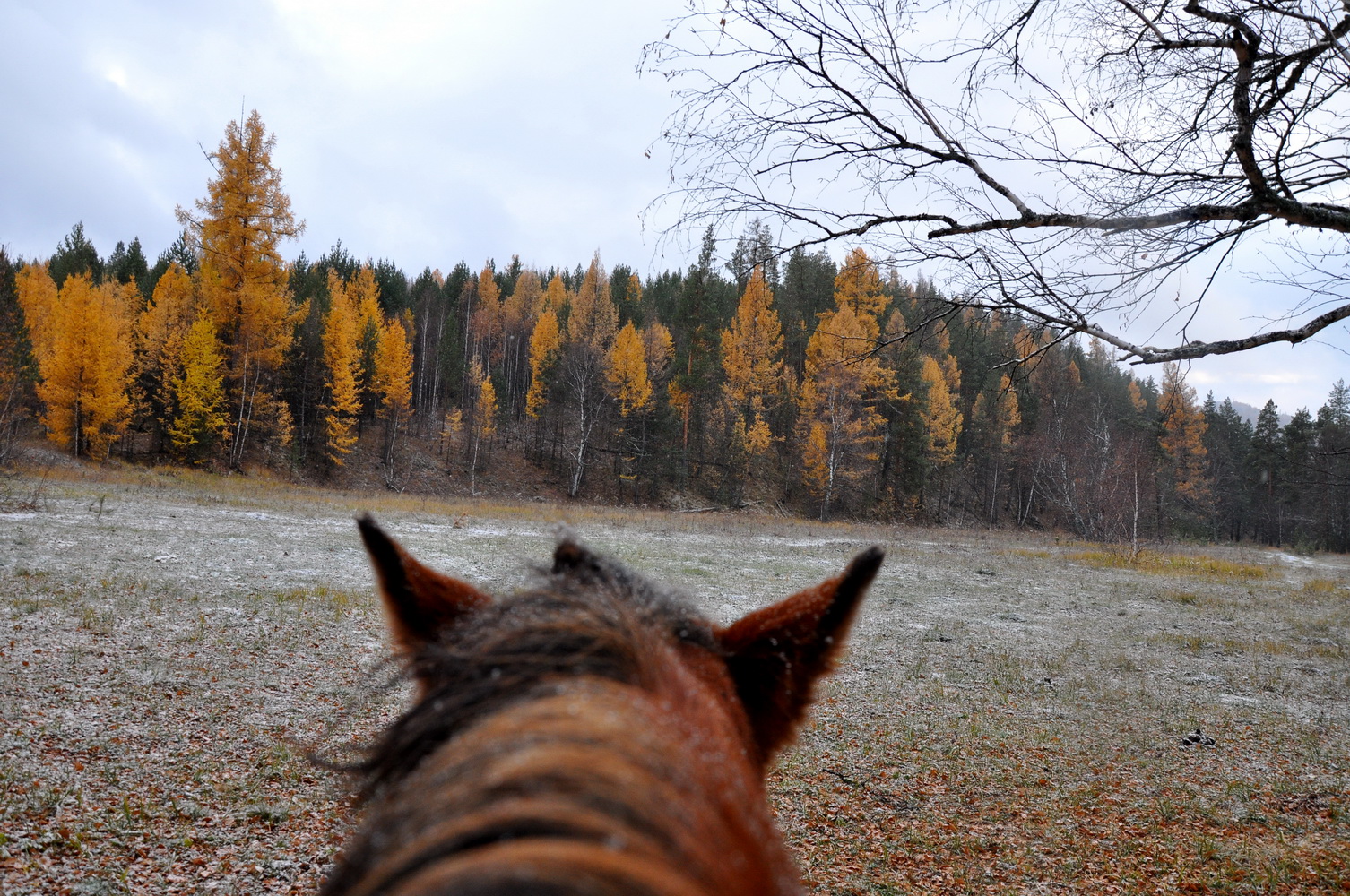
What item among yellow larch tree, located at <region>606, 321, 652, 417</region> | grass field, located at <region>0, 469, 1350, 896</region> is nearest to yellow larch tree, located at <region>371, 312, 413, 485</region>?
yellow larch tree, located at <region>606, 321, 652, 417</region>

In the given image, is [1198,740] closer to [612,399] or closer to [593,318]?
[612,399]

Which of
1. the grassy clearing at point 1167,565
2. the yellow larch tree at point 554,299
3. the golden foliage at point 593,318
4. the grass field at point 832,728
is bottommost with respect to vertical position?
the grass field at point 832,728

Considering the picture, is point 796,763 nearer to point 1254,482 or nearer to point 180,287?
point 180,287

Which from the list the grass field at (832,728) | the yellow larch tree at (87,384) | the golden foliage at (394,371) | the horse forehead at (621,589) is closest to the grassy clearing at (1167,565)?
the grass field at (832,728)

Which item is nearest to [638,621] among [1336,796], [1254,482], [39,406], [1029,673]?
[1336,796]

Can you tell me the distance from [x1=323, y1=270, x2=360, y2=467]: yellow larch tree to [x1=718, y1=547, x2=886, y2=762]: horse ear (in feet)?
119

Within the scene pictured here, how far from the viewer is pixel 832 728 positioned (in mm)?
5883

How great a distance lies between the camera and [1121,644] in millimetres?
9875

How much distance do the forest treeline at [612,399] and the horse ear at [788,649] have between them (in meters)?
17.6

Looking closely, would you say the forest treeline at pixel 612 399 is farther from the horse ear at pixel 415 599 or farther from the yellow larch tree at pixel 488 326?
the horse ear at pixel 415 599

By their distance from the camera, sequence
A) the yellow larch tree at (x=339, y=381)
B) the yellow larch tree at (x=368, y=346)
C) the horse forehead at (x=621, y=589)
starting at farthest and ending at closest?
the yellow larch tree at (x=368, y=346), the yellow larch tree at (x=339, y=381), the horse forehead at (x=621, y=589)

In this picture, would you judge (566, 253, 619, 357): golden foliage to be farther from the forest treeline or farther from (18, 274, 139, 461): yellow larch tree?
(18, 274, 139, 461): yellow larch tree

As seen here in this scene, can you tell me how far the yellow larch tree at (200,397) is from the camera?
27.0 m

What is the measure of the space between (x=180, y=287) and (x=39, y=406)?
8748 millimetres
